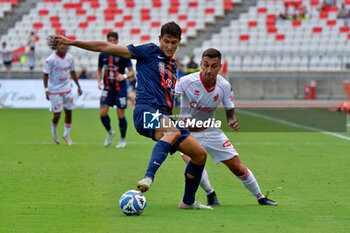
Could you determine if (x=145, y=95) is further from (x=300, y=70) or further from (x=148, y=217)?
(x=300, y=70)

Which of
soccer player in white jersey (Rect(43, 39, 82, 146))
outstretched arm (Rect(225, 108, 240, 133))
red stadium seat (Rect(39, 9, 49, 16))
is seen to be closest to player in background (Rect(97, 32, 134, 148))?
soccer player in white jersey (Rect(43, 39, 82, 146))

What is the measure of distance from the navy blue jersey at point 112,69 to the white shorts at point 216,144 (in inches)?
241

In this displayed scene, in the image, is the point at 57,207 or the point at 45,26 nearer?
the point at 57,207

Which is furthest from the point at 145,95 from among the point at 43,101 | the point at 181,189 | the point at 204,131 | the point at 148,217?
the point at 43,101

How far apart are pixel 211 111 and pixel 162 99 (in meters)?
0.76

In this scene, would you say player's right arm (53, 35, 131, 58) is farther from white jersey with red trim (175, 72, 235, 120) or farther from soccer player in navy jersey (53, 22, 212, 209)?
white jersey with red trim (175, 72, 235, 120)

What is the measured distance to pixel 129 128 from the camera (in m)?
17.9

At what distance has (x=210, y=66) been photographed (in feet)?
22.2

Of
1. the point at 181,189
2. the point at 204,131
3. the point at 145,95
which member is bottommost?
the point at 181,189

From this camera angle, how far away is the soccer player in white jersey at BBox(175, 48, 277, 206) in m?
6.88

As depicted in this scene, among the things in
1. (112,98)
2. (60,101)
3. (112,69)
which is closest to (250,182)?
(112,98)

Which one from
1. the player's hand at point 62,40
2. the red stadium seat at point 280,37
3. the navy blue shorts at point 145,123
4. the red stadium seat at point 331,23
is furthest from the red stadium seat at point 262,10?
the player's hand at point 62,40

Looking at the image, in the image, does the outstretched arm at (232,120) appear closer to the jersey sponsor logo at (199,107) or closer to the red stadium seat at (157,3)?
the jersey sponsor logo at (199,107)

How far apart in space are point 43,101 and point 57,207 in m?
18.1
